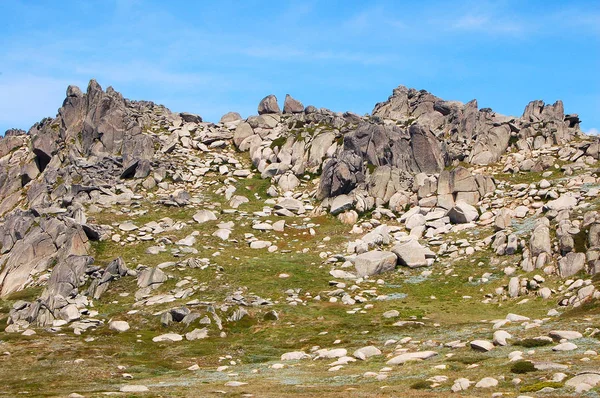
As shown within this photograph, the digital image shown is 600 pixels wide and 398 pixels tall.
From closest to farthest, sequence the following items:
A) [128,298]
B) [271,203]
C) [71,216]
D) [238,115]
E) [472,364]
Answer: [472,364] → [128,298] → [71,216] → [271,203] → [238,115]

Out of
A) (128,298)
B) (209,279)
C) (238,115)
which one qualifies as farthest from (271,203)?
(238,115)

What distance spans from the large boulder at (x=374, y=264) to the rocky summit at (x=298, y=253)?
29 cm

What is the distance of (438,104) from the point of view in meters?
129

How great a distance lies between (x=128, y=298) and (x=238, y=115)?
80415 mm

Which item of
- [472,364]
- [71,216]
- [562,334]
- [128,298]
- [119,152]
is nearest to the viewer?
[472,364]

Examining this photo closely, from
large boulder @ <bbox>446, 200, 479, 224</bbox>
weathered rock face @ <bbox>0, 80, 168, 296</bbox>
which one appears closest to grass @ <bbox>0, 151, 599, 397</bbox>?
large boulder @ <bbox>446, 200, 479, 224</bbox>

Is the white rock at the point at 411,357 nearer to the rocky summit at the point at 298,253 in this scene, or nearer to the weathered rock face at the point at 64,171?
the rocky summit at the point at 298,253

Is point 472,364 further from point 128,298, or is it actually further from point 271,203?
point 271,203

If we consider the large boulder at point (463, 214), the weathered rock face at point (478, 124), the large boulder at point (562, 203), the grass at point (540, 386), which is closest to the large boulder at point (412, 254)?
the large boulder at point (463, 214)

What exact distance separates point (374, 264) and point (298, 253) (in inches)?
503

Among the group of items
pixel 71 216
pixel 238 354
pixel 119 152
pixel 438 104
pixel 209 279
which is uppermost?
pixel 438 104

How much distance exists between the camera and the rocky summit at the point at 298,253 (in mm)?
35438

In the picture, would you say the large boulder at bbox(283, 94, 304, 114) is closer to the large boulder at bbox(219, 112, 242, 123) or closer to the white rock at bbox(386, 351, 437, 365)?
the large boulder at bbox(219, 112, 242, 123)

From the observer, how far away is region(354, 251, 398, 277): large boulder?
70062 mm
